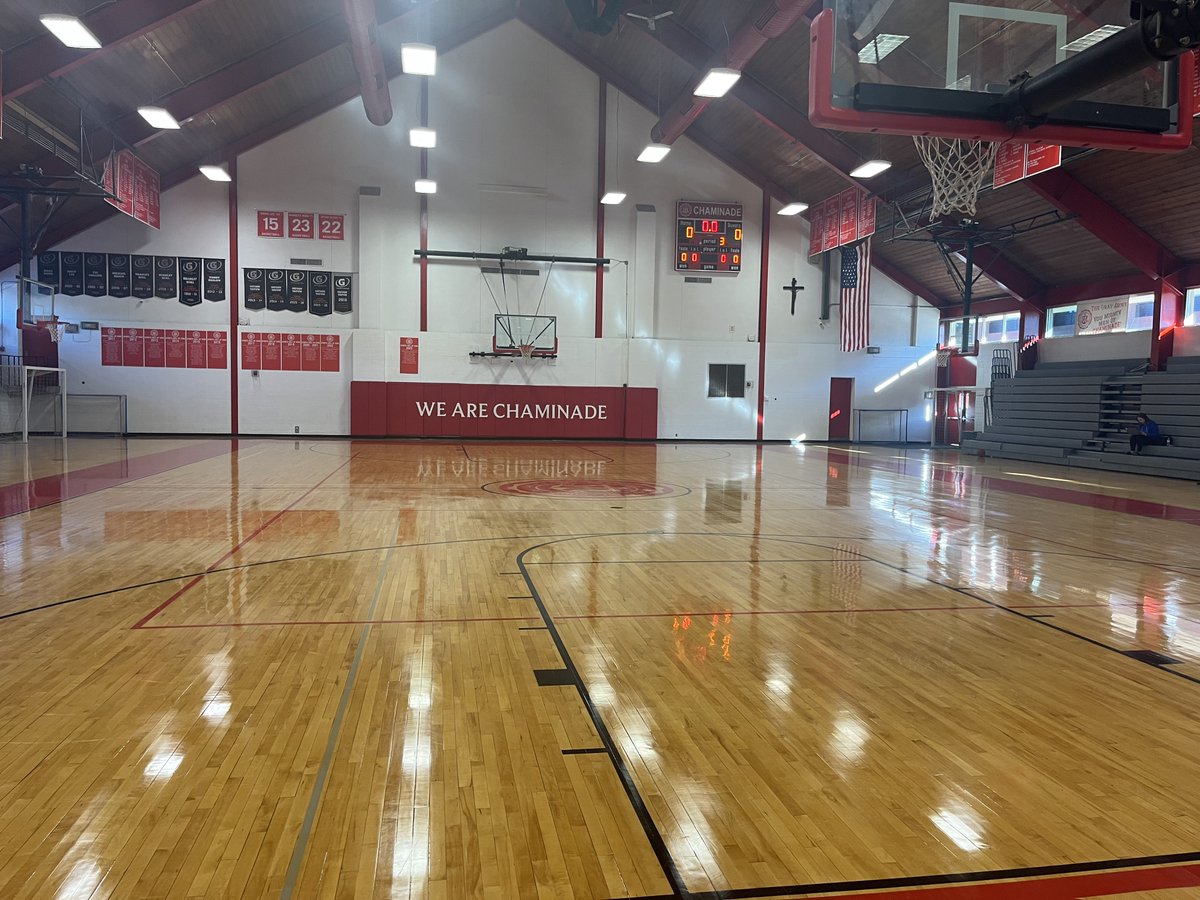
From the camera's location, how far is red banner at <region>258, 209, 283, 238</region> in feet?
60.0

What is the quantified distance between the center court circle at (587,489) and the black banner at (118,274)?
12.5m

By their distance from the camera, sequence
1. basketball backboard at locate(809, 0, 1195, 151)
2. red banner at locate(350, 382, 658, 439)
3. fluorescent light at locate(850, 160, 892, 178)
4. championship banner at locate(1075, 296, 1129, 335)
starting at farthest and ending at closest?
1. red banner at locate(350, 382, 658, 439)
2. championship banner at locate(1075, 296, 1129, 335)
3. fluorescent light at locate(850, 160, 892, 178)
4. basketball backboard at locate(809, 0, 1195, 151)

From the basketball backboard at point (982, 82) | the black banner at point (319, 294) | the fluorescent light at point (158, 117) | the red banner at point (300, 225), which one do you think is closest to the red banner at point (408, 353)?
the black banner at point (319, 294)

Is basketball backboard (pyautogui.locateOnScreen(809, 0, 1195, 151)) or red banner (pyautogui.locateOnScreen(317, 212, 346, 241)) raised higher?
red banner (pyautogui.locateOnScreen(317, 212, 346, 241))

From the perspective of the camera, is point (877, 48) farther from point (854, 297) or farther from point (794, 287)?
point (794, 287)

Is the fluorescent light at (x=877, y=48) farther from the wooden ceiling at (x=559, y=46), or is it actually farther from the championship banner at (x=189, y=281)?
the championship banner at (x=189, y=281)

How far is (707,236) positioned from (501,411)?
22.9 ft

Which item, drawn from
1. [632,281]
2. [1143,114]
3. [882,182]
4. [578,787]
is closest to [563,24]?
[632,281]

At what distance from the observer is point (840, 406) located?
21547 mm

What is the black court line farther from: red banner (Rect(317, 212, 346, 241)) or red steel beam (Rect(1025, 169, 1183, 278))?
red banner (Rect(317, 212, 346, 241))

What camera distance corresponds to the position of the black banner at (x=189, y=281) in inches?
711

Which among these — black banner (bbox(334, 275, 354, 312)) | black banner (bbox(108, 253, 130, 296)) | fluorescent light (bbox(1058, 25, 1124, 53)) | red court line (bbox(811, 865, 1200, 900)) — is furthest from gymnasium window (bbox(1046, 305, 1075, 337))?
black banner (bbox(108, 253, 130, 296))

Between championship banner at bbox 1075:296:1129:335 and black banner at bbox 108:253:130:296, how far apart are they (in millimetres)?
21733

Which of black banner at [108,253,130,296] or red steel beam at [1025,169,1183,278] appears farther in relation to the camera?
black banner at [108,253,130,296]
